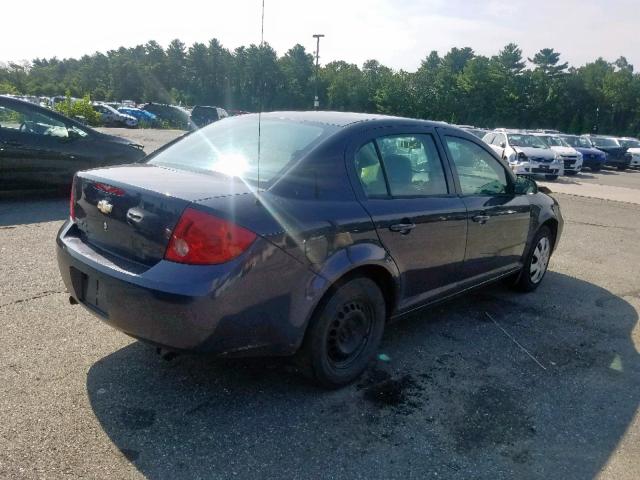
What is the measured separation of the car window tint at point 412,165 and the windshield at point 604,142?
26789 millimetres

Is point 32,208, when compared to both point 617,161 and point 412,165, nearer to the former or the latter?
point 412,165

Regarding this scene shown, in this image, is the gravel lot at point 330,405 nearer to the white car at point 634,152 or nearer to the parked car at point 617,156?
the parked car at point 617,156

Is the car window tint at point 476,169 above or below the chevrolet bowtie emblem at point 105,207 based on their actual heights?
above

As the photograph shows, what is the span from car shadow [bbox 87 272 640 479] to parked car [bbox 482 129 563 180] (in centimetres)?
1417

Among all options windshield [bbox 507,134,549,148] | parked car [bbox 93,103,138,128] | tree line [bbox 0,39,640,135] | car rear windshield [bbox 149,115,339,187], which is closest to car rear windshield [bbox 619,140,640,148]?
windshield [bbox 507,134,549,148]

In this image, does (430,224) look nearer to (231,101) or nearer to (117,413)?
(117,413)

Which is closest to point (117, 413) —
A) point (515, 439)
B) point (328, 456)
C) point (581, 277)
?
point (328, 456)

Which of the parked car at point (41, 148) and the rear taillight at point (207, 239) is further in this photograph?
the parked car at point (41, 148)

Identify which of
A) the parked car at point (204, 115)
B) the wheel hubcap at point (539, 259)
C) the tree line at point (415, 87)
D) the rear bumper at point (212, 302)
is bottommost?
the wheel hubcap at point (539, 259)

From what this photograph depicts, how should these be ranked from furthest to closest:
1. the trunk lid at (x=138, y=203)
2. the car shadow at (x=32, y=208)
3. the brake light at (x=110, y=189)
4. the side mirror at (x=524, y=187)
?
1. the car shadow at (x=32, y=208)
2. the side mirror at (x=524, y=187)
3. the brake light at (x=110, y=189)
4. the trunk lid at (x=138, y=203)

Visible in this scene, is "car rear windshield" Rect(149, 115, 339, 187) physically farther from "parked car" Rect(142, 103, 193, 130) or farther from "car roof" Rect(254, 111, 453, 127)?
"parked car" Rect(142, 103, 193, 130)

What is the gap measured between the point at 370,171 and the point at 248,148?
783 millimetres

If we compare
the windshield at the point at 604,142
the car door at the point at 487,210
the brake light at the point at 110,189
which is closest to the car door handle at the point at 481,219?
the car door at the point at 487,210

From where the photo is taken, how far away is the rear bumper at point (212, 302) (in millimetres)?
2629
